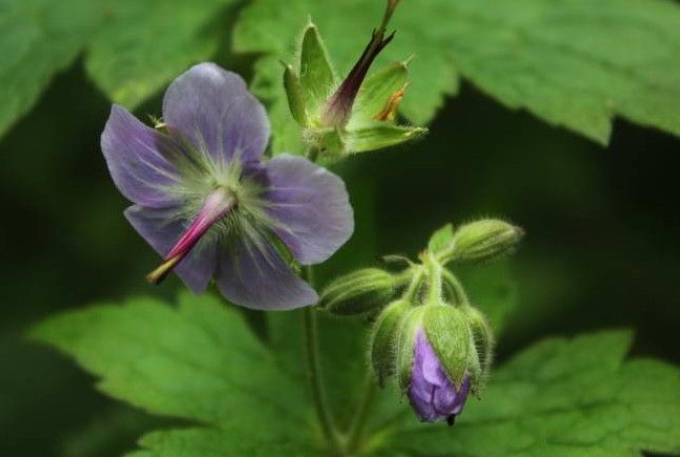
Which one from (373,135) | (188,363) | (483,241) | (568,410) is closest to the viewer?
(373,135)

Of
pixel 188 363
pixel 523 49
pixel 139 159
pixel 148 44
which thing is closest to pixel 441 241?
pixel 139 159

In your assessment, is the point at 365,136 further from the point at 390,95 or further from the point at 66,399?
the point at 66,399

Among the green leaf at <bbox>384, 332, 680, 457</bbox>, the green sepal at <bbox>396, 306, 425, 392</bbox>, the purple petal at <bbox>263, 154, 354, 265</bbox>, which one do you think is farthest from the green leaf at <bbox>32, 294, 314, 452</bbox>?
the purple petal at <bbox>263, 154, 354, 265</bbox>

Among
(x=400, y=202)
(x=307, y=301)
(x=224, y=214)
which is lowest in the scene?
(x=400, y=202)


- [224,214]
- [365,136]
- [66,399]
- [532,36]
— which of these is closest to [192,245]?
[224,214]

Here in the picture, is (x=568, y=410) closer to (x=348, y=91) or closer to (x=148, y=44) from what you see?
(x=348, y=91)
